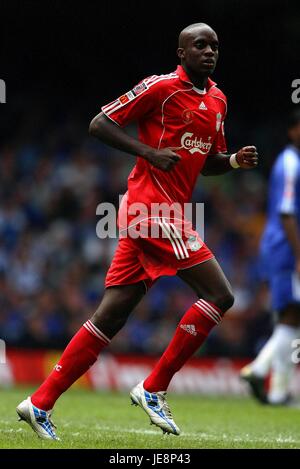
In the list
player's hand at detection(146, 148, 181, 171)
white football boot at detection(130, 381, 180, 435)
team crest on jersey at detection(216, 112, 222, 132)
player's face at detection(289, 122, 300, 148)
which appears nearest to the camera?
player's hand at detection(146, 148, 181, 171)

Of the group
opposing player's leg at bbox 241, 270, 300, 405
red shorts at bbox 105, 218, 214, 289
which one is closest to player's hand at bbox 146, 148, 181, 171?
red shorts at bbox 105, 218, 214, 289

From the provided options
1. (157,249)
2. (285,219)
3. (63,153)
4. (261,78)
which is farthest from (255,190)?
(157,249)

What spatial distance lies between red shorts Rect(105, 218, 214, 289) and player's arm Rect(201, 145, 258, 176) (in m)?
0.54

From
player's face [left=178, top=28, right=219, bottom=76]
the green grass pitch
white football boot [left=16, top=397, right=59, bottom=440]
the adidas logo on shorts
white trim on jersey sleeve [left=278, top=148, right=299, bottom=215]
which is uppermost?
player's face [left=178, top=28, right=219, bottom=76]

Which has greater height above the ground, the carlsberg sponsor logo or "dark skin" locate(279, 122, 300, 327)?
the carlsberg sponsor logo

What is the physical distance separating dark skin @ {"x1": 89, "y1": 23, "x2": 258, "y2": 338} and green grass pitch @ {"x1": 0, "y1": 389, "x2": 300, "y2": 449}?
0.71 meters

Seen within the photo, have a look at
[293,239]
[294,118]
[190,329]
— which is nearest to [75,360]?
[190,329]

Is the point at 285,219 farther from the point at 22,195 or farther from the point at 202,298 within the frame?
the point at 22,195

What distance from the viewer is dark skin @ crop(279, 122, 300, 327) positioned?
32.4 feet

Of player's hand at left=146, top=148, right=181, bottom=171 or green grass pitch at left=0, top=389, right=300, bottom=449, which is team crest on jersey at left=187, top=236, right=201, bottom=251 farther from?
green grass pitch at left=0, top=389, right=300, bottom=449

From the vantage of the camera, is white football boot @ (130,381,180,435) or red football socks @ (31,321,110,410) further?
white football boot @ (130,381,180,435)

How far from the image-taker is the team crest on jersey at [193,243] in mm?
6324

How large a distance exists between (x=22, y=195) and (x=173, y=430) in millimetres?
9983

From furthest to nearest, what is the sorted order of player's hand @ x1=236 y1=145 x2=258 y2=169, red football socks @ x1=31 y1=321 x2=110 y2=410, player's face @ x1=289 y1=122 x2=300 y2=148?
player's face @ x1=289 y1=122 x2=300 y2=148, player's hand @ x1=236 y1=145 x2=258 y2=169, red football socks @ x1=31 y1=321 x2=110 y2=410
